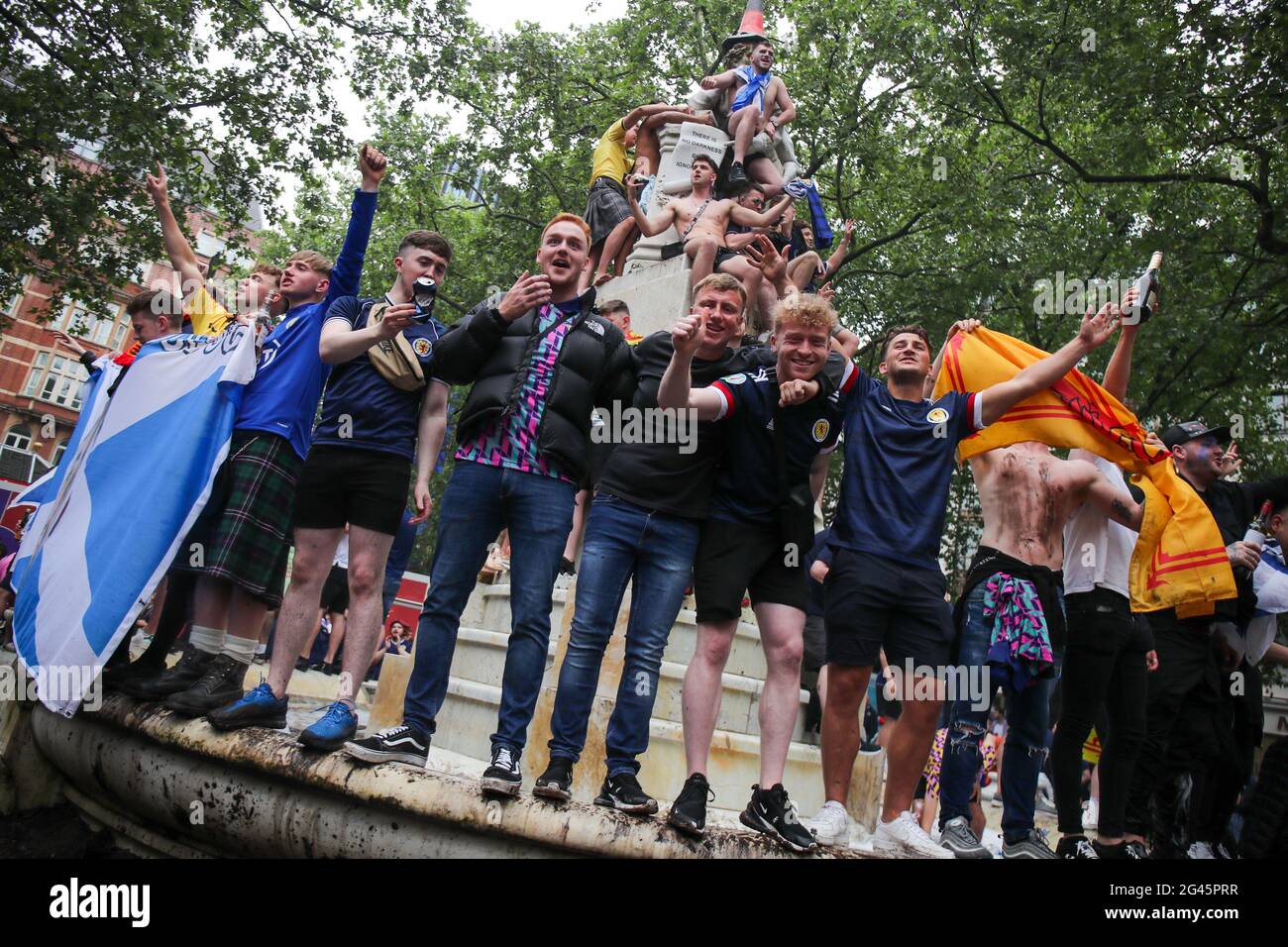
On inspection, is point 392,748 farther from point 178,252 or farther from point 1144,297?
point 1144,297

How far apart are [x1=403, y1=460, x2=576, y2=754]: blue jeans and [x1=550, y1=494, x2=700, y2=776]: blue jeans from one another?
0.14 meters

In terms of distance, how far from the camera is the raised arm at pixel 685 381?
11.6 ft

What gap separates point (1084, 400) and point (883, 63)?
14.9 meters

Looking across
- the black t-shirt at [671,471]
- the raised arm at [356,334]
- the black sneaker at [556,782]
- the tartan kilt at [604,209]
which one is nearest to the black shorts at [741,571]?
the black t-shirt at [671,471]

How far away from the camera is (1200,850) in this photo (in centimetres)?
568

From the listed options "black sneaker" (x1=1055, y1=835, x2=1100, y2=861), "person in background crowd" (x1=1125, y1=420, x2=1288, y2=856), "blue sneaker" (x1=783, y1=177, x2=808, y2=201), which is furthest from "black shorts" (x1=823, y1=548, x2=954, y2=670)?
"blue sneaker" (x1=783, y1=177, x2=808, y2=201)

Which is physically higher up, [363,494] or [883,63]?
[883,63]

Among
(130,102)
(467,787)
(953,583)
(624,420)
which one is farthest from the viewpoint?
(953,583)

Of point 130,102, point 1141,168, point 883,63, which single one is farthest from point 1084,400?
point 883,63

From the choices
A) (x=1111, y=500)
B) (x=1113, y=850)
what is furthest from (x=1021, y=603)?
(x=1113, y=850)

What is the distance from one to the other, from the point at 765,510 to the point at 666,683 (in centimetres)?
199

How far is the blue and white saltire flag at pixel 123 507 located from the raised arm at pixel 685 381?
2295 mm

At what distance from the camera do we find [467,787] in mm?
3279
